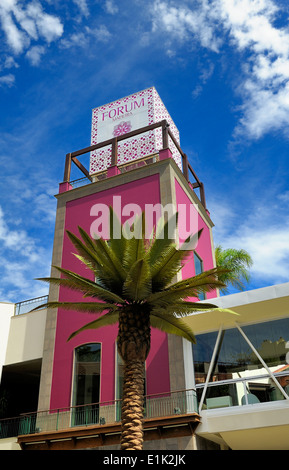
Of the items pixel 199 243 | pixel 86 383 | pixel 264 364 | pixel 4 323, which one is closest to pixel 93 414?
pixel 86 383

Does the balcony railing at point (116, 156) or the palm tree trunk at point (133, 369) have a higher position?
the balcony railing at point (116, 156)

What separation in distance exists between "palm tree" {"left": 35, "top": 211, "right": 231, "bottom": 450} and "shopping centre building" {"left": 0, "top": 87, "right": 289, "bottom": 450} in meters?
2.46

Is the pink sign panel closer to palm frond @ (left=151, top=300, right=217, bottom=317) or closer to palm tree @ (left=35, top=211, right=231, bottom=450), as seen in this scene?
palm tree @ (left=35, top=211, right=231, bottom=450)

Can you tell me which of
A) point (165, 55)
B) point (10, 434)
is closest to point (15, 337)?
point (10, 434)

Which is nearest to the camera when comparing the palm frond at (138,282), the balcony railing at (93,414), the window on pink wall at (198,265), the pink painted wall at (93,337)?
the palm frond at (138,282)

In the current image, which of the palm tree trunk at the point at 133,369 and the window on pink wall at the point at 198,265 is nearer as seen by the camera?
the palm tree trunk at the point at 133,369

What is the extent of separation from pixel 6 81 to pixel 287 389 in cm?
1324

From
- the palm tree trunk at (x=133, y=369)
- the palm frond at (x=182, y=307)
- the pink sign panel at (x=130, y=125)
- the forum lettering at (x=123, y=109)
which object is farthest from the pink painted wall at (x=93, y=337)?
the forum lettering at (x=123, y=109)

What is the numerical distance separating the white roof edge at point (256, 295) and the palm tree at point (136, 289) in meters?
2.03

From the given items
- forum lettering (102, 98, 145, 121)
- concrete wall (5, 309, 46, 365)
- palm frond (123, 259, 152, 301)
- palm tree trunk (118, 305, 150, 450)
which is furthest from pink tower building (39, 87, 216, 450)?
palm frond (123, 259, 152, 301)

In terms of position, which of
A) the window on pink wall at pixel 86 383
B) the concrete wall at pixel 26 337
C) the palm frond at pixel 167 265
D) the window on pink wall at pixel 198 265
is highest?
the window on pink wall at pixel 198 265

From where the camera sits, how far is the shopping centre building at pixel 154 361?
14.9 meters

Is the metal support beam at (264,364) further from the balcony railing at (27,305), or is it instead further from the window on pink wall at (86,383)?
the balcony railing at (27,305)
